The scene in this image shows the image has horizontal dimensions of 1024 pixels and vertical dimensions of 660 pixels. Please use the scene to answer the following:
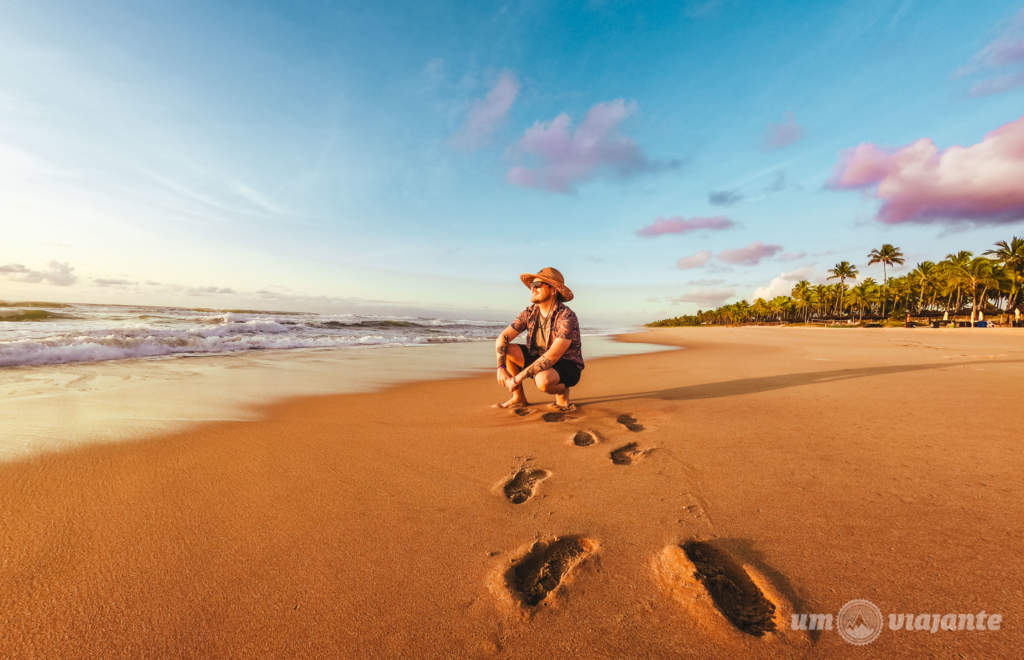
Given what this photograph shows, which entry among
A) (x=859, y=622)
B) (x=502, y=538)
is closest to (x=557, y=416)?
(x=502, y=538)

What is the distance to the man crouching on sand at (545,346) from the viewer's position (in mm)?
4025

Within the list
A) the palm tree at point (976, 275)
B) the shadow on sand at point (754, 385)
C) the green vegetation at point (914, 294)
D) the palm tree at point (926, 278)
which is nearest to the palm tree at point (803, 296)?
the green vegetation at point (914, 294)

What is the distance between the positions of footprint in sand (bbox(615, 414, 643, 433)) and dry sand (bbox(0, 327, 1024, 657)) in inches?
7.7

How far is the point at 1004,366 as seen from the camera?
6.93m

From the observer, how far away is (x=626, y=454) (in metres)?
2.94

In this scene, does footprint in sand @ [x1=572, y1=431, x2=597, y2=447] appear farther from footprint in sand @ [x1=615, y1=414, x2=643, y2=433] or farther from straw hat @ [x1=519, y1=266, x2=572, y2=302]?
straw hat @ [x1=519, y1=266, x2=572, y2=302]

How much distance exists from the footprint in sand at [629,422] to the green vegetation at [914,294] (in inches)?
2710

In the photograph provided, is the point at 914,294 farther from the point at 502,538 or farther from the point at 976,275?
the point at 502,538

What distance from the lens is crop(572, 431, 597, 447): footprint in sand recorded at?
3196 mm

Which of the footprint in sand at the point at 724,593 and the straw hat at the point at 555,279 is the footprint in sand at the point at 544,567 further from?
the straw hat at the point at 555,279

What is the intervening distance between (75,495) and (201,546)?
1.19m

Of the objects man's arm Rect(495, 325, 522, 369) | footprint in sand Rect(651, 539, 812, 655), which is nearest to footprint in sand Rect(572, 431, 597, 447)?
man's arm Rect(495, 325, 522, 369)

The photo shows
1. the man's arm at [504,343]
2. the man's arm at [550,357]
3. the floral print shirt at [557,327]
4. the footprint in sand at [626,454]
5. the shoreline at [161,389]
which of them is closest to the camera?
the footprint in sand at [626,454]

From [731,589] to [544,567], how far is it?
728 millimetres
